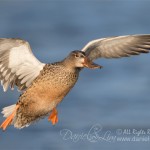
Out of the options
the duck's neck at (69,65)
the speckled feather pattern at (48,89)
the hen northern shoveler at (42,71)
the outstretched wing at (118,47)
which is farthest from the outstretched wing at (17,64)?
the outstretched wing at (118,47)

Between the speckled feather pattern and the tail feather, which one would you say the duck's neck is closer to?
the speckled feather pattern

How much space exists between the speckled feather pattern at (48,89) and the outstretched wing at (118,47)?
56cm

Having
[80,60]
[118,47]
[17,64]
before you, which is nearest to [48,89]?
[80,60]

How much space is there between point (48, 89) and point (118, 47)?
122 centimetres

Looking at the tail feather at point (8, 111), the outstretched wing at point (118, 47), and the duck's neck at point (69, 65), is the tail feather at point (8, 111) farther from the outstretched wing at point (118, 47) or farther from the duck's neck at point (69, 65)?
the outstretched wing at point (118, 47)

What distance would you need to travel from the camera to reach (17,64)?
6.79 metres

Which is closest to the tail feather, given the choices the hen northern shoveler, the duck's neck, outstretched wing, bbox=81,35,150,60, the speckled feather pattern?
the hen northern shoveler

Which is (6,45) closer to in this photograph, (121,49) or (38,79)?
(38,79)

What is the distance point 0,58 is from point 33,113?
72 centimetres

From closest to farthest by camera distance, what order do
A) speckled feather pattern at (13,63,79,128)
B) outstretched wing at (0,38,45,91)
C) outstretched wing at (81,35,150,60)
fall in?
speckled feather pattern at (13,63,79,128)
outstretched wing at (0,38,45,91)
outstretched wing at (81,35,150,60)

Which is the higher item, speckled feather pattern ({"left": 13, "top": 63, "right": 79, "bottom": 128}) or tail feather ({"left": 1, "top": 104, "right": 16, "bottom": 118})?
speckled feather pattern ({"left": 13, "top": 63, "right": 79, "bottom": 128})

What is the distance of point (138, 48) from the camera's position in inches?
278

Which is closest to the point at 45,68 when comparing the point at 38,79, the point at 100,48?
the point at 38,79

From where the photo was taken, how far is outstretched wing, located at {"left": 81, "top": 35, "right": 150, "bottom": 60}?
7.02m
